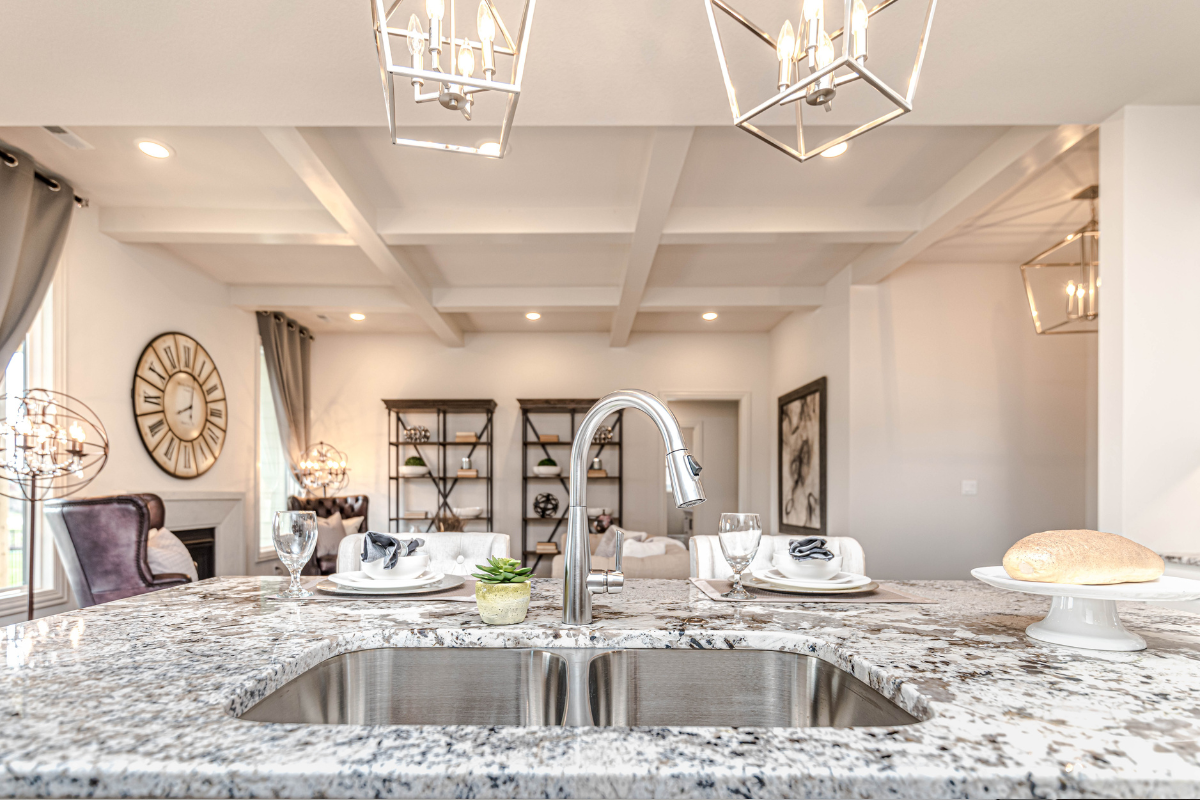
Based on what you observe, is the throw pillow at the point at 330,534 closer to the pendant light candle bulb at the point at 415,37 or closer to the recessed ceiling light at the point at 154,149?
the recessed ceiling light at the point at 154,149

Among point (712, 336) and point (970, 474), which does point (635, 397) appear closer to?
point (970, 474)

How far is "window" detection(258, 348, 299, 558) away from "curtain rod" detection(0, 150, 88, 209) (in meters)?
A: 2.23

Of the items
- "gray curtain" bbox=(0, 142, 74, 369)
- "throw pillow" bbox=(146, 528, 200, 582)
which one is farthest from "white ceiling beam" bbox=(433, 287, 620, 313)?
"throw pillow" bbox=(146, 528, 200, 582)

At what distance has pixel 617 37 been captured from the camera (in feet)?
6.82

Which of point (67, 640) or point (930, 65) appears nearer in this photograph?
point (67, 640)

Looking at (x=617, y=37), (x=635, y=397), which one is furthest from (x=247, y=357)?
(x=635, y=397)

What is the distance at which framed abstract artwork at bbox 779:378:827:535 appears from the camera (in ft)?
17.4

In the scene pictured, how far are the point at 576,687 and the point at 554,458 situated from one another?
605cm

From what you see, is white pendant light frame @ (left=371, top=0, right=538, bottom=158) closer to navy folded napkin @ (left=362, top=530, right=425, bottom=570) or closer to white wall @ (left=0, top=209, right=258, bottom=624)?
navy folded napkin @ (left=362, top=530, right=425, bottom=570)

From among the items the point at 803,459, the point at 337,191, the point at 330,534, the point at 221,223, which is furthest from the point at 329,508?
the point at 803,459

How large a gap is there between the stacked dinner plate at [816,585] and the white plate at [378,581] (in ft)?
2.14

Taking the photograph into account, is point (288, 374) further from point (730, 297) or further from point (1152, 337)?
point (1152, 337)

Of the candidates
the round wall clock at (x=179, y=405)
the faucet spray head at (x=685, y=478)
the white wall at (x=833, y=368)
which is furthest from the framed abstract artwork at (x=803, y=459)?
the faucet spray head at (x=685, y=478)

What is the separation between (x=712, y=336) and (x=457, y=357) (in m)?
2.56
